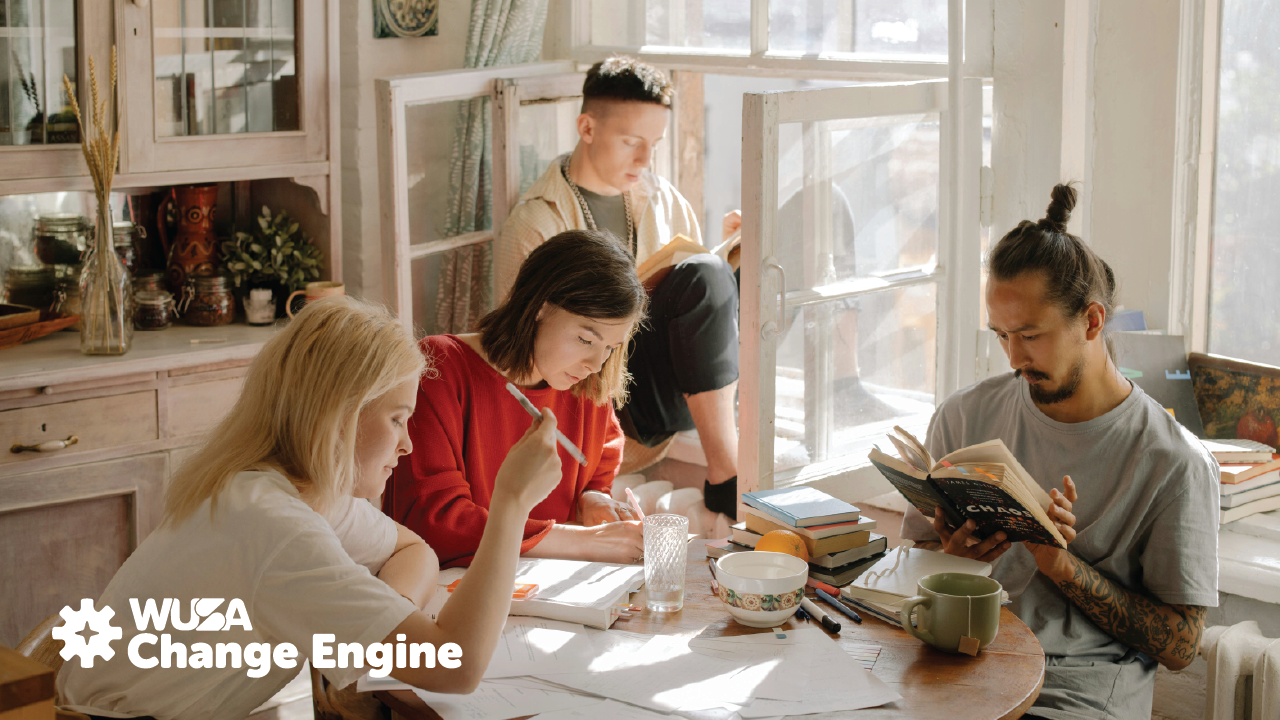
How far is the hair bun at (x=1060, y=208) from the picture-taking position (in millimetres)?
1894

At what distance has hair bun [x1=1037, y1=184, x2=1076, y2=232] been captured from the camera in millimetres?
1894

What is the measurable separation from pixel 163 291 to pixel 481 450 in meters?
1.43

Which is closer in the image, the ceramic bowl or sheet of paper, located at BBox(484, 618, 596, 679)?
sheet of paper, located at BBox(484, 618, 596, 679)

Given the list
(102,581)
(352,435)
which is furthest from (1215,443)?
(102,581)

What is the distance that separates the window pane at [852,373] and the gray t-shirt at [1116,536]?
68cm

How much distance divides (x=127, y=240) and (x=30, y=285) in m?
0.26

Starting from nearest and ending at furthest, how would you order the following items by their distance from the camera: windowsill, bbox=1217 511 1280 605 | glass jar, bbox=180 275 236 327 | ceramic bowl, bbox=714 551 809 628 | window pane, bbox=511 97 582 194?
1. ceramic bowl, bbox=714 551 809 628
2. windowsill, bbox=1217 511 1280 605
3. glass jar, bbox=180 275 236 327
4. window pane, bbox=511 97 582 194

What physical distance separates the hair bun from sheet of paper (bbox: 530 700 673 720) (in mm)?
1081

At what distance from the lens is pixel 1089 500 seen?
1857 millimetres

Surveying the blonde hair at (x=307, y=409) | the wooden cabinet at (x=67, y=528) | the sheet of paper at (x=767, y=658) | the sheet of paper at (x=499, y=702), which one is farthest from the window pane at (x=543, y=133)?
the sheet of paper at (x=499, y=702)

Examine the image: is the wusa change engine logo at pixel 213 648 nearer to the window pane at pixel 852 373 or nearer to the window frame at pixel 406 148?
the window pane at pixel 852 373

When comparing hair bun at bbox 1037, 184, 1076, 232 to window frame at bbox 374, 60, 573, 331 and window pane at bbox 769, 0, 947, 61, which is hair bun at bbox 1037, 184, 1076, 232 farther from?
window frame at bbox 374, 60, 573, 331

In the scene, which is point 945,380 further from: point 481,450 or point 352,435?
point 352,435

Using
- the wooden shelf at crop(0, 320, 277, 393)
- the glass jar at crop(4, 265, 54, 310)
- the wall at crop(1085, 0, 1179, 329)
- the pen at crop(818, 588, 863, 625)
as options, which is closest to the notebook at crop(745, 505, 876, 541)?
the pen at crop(818, 588, 863, 625)
